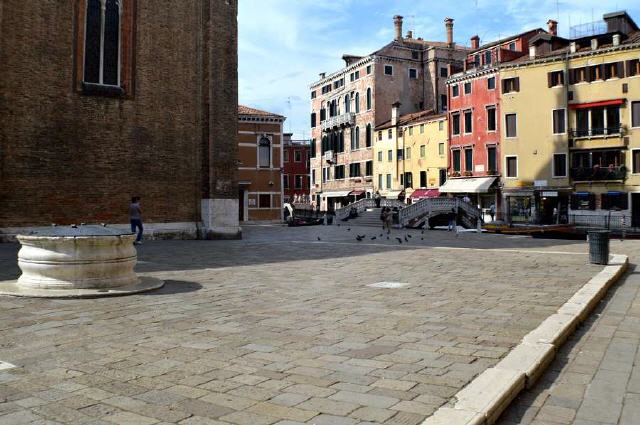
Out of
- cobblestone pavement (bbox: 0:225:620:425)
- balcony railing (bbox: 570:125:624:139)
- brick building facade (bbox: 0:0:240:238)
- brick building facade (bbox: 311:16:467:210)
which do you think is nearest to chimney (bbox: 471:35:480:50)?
brick building facade (bbox: 311:16:467:210)

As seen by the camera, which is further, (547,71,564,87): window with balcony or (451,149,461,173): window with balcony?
(451,149,461,173): window with balcony

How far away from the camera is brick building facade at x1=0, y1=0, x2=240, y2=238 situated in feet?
54.0

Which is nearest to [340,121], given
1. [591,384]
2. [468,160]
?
[468,160]

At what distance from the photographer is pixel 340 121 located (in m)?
59.4

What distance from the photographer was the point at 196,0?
2056cm

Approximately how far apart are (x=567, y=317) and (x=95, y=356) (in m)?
4.79

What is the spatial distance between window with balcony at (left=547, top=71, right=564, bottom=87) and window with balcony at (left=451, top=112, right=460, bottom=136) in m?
7.64

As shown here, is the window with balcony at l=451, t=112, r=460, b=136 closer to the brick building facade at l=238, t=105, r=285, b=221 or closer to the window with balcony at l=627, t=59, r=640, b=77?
the window with balcony at l=627, t=59, r=640, b=77

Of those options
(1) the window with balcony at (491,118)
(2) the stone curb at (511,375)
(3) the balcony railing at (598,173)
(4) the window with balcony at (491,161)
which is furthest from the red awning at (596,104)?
(2) the stone curb at (511,375)

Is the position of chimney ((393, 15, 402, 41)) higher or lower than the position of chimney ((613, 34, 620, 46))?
higher

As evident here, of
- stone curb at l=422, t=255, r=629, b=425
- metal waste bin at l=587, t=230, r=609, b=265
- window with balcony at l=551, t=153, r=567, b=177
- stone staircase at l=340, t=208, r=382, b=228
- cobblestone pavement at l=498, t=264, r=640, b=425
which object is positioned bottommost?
cobblestone pavement at l=498, t=264, r=640, b=425

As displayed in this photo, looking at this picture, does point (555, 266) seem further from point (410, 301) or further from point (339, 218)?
point (339, 218)

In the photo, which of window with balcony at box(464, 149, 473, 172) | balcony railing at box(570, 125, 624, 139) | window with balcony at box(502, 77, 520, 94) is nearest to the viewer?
balcony railing at box(570, 125, 624, 139)

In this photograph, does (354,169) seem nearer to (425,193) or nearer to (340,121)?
(340,121)
